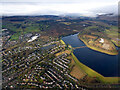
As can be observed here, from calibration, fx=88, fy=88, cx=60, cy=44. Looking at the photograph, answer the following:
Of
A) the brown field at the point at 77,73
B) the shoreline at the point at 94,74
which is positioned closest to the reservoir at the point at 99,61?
the shoreline at the point at 94,74

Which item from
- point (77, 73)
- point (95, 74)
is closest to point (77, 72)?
point (77, 73)

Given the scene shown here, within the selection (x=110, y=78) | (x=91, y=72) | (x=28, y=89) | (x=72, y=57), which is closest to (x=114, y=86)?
(x=110, y=78)

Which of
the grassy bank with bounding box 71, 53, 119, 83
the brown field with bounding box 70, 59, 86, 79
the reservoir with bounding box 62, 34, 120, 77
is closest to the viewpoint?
the grassy bank with bounding box 71, 53, 119, 83

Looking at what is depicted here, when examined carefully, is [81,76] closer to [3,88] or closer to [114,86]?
[114,86]

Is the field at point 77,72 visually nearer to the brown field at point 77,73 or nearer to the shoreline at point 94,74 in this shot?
the brown field at point 77,73

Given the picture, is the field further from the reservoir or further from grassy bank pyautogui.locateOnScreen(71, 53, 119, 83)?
the reservoir

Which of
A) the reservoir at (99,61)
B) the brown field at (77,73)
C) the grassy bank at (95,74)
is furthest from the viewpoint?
the reservoir at (99,61)

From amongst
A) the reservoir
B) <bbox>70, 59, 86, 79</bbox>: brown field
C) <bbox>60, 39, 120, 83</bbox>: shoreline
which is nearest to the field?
<bbox>70, 59, 86, 79</bbox>: brown field

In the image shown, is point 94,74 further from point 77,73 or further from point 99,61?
point 99,61
